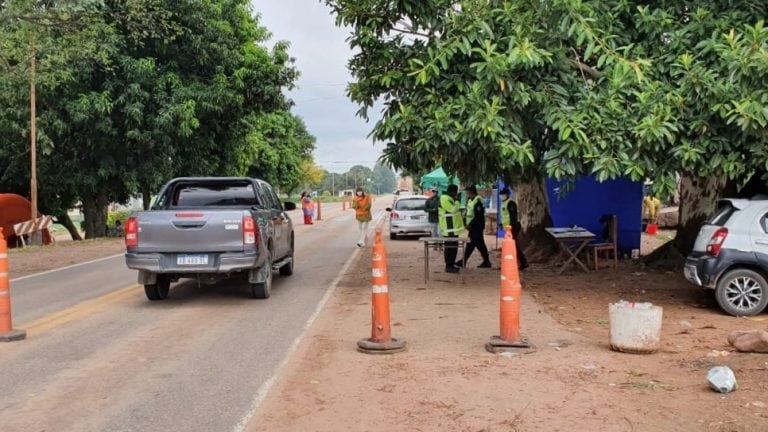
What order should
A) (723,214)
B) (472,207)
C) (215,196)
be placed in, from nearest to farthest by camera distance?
(723,214), (215,196), (472,207)

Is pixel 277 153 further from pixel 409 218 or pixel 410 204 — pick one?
pixel 409 218

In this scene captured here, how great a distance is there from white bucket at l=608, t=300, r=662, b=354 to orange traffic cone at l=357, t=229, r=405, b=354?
221cm

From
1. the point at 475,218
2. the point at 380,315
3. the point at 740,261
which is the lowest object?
the point at 380,315

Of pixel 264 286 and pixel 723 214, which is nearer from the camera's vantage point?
pixel 723 214

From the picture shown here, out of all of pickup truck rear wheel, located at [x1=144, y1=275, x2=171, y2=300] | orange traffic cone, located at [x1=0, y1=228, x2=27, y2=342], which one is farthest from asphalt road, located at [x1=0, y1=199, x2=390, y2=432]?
pickup truck rear wheel, located at [x1=144, y1=275, x2=171, y2=300]

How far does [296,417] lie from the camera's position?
5.12 metres

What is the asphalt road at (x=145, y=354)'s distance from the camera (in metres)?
5.25

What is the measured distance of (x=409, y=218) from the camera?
2281cm

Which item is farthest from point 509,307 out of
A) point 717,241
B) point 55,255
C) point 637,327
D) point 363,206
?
point 55,255

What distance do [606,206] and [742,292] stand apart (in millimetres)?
6786

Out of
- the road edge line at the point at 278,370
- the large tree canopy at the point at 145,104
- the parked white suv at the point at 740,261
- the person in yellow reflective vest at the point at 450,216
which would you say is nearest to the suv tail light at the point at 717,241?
the parked white suv at the point at 740,261

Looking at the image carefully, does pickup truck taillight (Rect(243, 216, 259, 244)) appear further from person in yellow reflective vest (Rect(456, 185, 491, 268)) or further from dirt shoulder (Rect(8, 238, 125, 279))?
dirt shoulder (Rect(8, 238, 125, 279))

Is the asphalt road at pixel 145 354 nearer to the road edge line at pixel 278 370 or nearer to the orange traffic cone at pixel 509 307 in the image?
the road edge line at pixel 278 370

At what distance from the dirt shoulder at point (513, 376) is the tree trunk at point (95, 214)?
20.4 meters
